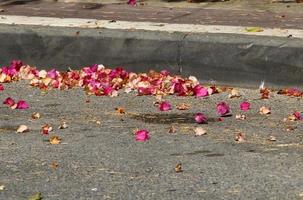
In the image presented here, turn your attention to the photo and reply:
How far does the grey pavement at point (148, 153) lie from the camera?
5.09 meters

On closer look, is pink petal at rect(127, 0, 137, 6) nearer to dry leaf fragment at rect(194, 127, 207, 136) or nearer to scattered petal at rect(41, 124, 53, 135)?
scattered petal at rect(41, 124, 53, 135)

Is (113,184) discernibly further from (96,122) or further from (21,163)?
(96,122)

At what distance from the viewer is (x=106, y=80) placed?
8.06m

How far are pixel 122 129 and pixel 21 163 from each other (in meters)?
1.07

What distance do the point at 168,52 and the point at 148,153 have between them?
254 cm

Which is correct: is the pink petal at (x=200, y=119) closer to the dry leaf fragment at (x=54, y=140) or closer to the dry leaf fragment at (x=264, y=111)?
the dry leaf fragment at (x=264, y=111)

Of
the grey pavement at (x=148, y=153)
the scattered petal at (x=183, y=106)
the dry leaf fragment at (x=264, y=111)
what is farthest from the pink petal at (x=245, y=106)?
the scattered petal at (x=183, y=106)

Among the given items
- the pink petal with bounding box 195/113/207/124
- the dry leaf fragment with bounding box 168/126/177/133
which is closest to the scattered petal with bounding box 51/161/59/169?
the dry leaf fragment with bounding box 168/126/177/133

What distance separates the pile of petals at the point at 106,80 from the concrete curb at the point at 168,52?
0.10 m

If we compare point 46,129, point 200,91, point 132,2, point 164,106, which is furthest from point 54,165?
point 132,2

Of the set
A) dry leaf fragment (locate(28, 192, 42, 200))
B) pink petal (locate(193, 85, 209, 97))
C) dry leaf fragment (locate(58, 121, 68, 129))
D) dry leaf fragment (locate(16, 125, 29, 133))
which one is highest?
dry leaf fragment (locate(28, 192, 42, 200))

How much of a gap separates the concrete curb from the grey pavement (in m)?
0.40

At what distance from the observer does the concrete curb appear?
26.0ft

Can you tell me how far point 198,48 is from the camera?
8156 mm
